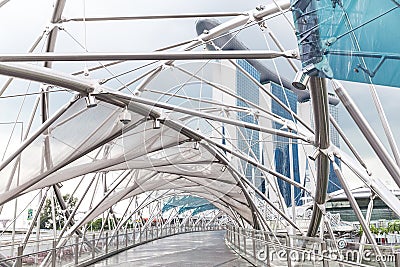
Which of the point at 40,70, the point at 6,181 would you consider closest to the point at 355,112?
the point at 40,70

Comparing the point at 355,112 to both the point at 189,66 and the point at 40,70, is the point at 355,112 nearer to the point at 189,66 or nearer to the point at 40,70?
the point at 189,66

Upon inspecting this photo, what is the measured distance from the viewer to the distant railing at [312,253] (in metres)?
10.8

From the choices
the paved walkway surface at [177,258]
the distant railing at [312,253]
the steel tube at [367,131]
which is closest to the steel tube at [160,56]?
the distant railing at [312,253]

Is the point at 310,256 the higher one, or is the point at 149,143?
the point at 149,143

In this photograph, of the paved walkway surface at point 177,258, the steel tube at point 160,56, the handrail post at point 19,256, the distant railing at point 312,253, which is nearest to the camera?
the steel tube at point 160,56

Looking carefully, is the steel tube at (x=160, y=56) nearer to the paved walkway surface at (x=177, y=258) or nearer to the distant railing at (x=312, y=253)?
the distant railing at (x=312, y=253)

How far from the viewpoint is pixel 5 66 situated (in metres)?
10.5

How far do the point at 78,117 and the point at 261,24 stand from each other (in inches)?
305

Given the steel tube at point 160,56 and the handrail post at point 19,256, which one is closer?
the steel tube at point 160,56

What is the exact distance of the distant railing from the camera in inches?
424

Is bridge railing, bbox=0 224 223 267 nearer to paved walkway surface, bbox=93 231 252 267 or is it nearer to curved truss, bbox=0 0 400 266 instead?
paved walkway surface, bbox=93 231 252 267

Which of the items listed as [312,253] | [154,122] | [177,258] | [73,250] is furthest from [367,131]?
[177,258]

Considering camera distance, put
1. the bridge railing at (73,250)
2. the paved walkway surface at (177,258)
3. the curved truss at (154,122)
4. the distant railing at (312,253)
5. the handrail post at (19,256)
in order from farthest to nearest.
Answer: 1. the paved walkway surface at (177,258)
2. the bridge railing at (73,250)
3. the handrail post at (19,256)
4. the curved truss at (154,122)
5. the distant railing at (312,253)

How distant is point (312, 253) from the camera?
1217 centimetres
